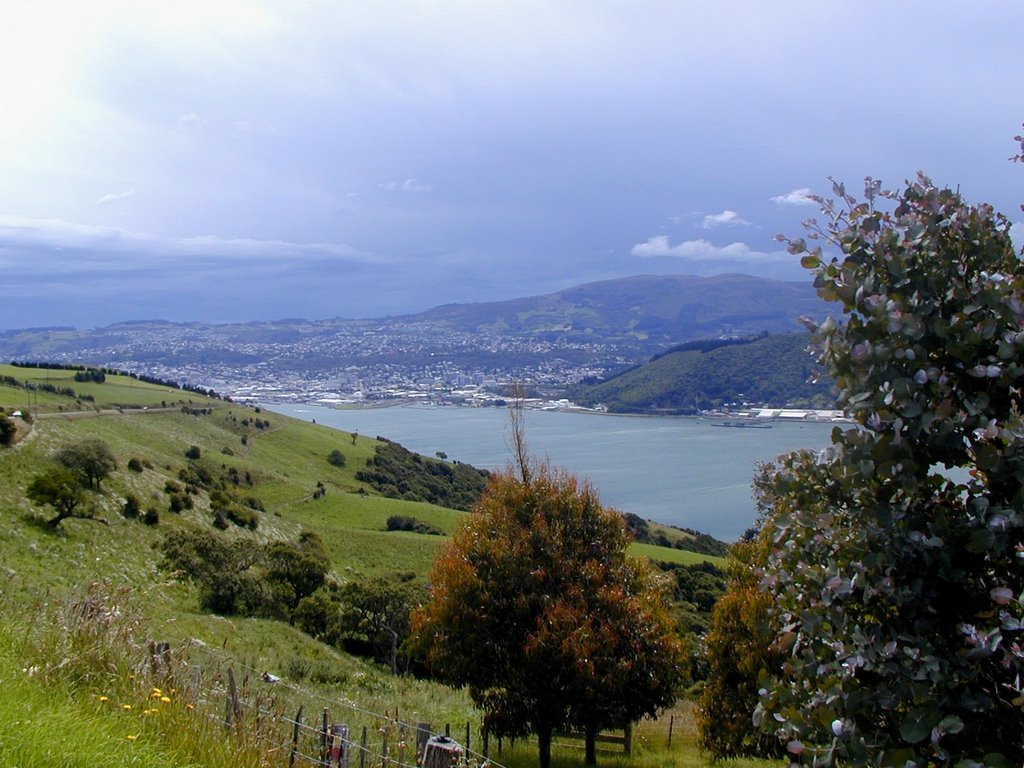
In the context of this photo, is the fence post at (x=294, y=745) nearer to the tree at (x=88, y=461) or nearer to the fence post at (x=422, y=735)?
the fence post at (x=422, y=735)

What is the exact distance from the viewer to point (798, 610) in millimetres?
2900

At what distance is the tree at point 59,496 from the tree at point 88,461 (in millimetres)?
3026

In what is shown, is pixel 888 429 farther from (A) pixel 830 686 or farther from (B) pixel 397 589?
(B) pixel 397 589

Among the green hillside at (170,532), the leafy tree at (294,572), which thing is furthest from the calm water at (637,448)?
the leafy tree at (294,572)

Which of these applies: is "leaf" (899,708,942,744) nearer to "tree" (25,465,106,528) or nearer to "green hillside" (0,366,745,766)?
"green hillside" (0,366,745,766)

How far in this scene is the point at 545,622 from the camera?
10602 mm

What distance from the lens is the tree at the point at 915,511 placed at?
2330 millimetres

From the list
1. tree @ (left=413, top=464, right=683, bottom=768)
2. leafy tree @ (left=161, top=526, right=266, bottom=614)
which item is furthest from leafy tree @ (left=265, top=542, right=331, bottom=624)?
tree @ (left=413, top=464, right=683, bottom=768)

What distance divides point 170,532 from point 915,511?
90.2 ft

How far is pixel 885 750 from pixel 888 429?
0.95 m

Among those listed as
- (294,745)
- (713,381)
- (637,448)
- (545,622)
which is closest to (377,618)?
(545,622)

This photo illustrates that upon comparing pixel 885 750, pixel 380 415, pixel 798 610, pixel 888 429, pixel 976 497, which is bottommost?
pixel 380 415

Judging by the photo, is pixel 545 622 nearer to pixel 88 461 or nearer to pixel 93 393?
pixel 88 461

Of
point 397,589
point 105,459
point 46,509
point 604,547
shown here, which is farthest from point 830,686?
point 105,459
